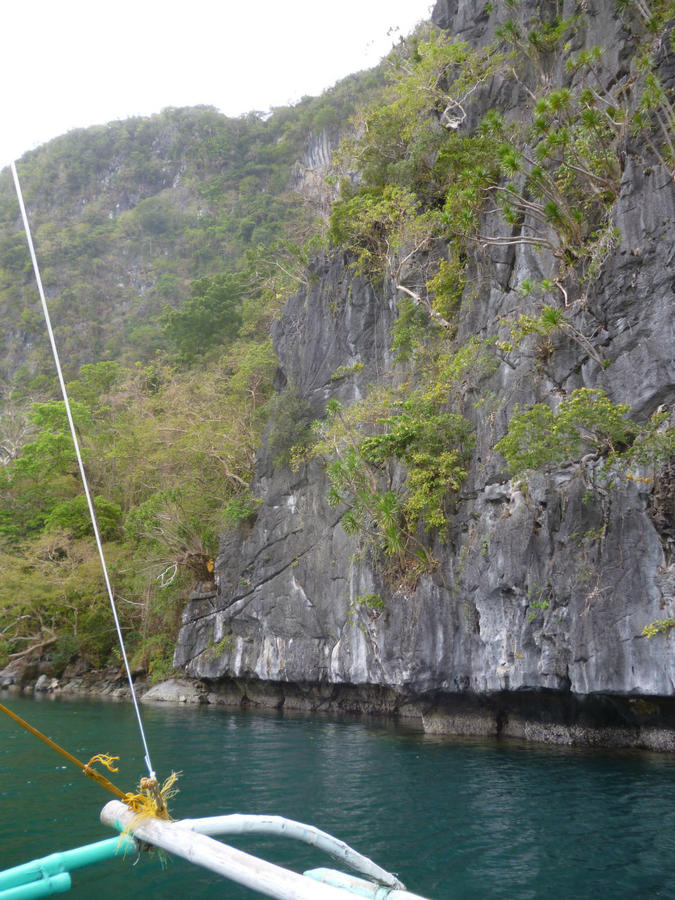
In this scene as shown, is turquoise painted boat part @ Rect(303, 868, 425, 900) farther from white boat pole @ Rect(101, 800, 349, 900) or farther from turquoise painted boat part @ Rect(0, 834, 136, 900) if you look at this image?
turquoise painted boat part @ Rect(0, 834, 136, 900)

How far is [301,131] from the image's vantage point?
160ft

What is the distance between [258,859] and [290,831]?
2.68ft

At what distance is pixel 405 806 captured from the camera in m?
8.38

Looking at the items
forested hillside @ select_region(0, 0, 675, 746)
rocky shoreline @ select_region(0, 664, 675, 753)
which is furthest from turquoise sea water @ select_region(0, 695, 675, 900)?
forested hillside @ select_region(0, 0, 675, 746)

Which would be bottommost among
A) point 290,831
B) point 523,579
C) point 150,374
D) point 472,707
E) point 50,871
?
point 472,707

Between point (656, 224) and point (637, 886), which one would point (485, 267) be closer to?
point (656, 224)

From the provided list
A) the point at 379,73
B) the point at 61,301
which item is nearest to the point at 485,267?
the point at 379,73

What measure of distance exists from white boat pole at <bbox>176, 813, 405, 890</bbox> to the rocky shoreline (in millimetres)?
8843

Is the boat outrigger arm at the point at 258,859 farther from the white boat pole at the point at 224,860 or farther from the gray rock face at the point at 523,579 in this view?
the gray rock face at the point at 523,579

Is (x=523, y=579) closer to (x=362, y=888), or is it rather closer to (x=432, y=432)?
(x=432, y=432)

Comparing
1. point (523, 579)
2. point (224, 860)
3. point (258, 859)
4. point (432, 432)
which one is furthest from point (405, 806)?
point (432, 432)

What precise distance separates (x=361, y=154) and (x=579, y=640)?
1730 centimetres

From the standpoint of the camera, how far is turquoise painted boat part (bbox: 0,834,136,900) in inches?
118

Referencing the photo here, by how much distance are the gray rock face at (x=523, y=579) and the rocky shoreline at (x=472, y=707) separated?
1.8 inches
